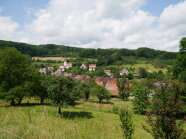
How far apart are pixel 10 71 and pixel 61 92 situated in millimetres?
11449

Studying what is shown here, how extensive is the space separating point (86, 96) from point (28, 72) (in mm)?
21869

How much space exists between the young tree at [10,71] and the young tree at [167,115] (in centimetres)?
2532

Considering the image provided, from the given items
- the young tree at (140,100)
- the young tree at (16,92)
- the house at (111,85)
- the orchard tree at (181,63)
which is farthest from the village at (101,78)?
the orchard tree at (181,63)

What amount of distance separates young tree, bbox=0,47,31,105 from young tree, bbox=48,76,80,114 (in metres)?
7.98

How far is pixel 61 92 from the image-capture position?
73.7ft

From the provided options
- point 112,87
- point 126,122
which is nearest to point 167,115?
point 126,122

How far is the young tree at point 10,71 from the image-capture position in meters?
25.8

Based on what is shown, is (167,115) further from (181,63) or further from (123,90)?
(123,90)

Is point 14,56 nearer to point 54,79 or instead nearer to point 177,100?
point 54,79

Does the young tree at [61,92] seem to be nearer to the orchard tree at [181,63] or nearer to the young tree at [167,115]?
the orchard tree at [181,63]

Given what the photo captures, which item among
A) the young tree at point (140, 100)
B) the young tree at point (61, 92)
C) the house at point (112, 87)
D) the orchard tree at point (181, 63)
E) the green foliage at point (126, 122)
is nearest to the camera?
the green foliage at point (126, 122)

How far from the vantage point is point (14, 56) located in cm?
2747

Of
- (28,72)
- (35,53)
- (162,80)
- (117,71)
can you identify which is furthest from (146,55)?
(162,80)

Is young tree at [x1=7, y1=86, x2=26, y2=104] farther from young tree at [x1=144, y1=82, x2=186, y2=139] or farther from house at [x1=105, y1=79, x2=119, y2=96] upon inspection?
house at [x1=105, y1=79, x2=119, y2=96]
